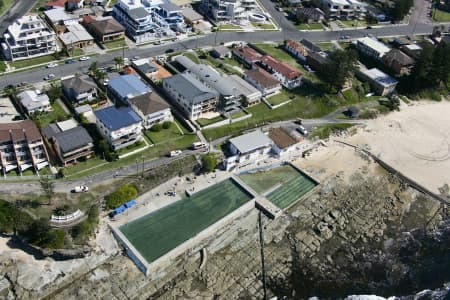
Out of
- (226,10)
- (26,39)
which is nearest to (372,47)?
(226,10)

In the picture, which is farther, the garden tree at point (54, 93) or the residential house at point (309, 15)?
the residential house at point (309, 15)

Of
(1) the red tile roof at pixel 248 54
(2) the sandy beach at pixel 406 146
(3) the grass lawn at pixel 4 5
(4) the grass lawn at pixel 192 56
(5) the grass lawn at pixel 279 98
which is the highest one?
(3) the grass lawn at pixel 4 5

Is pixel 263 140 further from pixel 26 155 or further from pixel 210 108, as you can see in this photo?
pixel 26 155

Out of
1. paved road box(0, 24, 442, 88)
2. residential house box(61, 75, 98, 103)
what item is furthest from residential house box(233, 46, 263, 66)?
residential house box(61, 75, 98, 103)

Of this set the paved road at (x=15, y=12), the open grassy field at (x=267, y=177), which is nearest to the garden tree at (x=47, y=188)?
the open grassy field at (x=267, y=177)

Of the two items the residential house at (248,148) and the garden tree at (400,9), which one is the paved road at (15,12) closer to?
the residential house at (248,148)

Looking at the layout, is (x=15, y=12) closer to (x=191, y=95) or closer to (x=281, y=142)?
(x=191, y=95)
